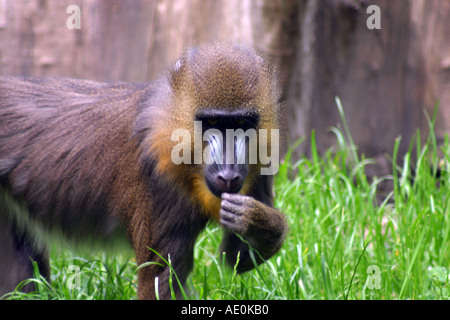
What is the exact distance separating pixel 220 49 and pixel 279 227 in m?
1.22

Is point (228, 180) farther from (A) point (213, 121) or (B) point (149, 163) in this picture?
(B) point (149, 163)

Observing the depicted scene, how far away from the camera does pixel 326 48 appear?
680 centimetres

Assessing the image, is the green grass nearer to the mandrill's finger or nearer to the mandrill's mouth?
the mandrill's finger

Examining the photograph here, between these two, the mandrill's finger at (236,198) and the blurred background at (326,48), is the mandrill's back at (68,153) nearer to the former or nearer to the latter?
the mandrill's finger at (236,198)

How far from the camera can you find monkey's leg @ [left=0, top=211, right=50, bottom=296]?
466 cm

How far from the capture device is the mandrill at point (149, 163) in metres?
3.54

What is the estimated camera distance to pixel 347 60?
682 cm

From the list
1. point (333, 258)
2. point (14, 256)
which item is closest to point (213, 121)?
point (333, 258)

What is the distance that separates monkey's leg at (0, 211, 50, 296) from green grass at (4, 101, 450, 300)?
0.25 meters

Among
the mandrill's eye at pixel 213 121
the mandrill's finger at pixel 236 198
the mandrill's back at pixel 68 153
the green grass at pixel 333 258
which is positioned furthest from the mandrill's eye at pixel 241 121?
the green grass at pixel 333 258

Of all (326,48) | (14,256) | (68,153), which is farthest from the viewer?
(326,48)

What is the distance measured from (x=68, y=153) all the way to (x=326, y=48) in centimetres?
363
